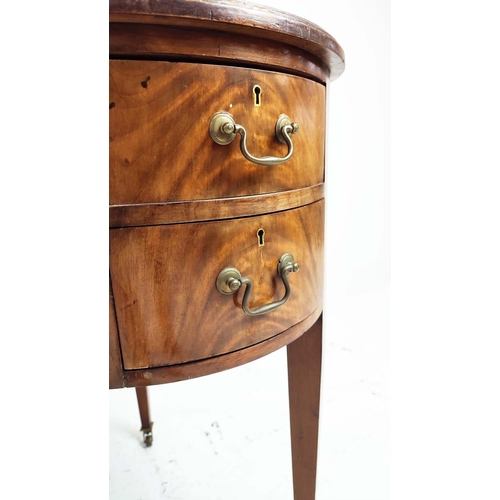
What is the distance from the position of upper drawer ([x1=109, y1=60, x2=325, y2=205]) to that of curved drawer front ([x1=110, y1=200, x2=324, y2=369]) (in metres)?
0.04

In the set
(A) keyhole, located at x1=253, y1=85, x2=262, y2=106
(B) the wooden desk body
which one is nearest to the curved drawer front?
(B) the wooden desk body

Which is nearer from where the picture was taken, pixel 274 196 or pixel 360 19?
pixel 274 196

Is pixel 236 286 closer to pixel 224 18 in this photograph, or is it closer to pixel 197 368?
pixel 197 368

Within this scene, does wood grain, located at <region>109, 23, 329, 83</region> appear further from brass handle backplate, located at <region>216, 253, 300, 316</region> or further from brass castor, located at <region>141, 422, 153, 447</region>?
brass castor, located at <region>141, 422, 153, 447</region>

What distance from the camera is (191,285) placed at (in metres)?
0.44

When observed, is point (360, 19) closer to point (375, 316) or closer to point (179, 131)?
point (375, 316)

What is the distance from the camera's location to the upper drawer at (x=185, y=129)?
39 centimetres

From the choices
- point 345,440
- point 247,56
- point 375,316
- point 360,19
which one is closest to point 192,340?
point 247,56

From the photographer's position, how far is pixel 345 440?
1.00 metres

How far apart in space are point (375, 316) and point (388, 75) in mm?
975

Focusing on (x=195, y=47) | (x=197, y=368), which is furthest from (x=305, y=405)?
(x=195, y=47)

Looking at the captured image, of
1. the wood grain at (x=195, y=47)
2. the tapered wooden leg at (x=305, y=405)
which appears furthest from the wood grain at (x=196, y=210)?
the tapered wooden leg at (x=305, y=405)

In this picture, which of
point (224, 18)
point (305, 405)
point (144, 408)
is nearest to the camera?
point (224, 18)

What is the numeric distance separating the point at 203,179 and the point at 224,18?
0.14 metres
